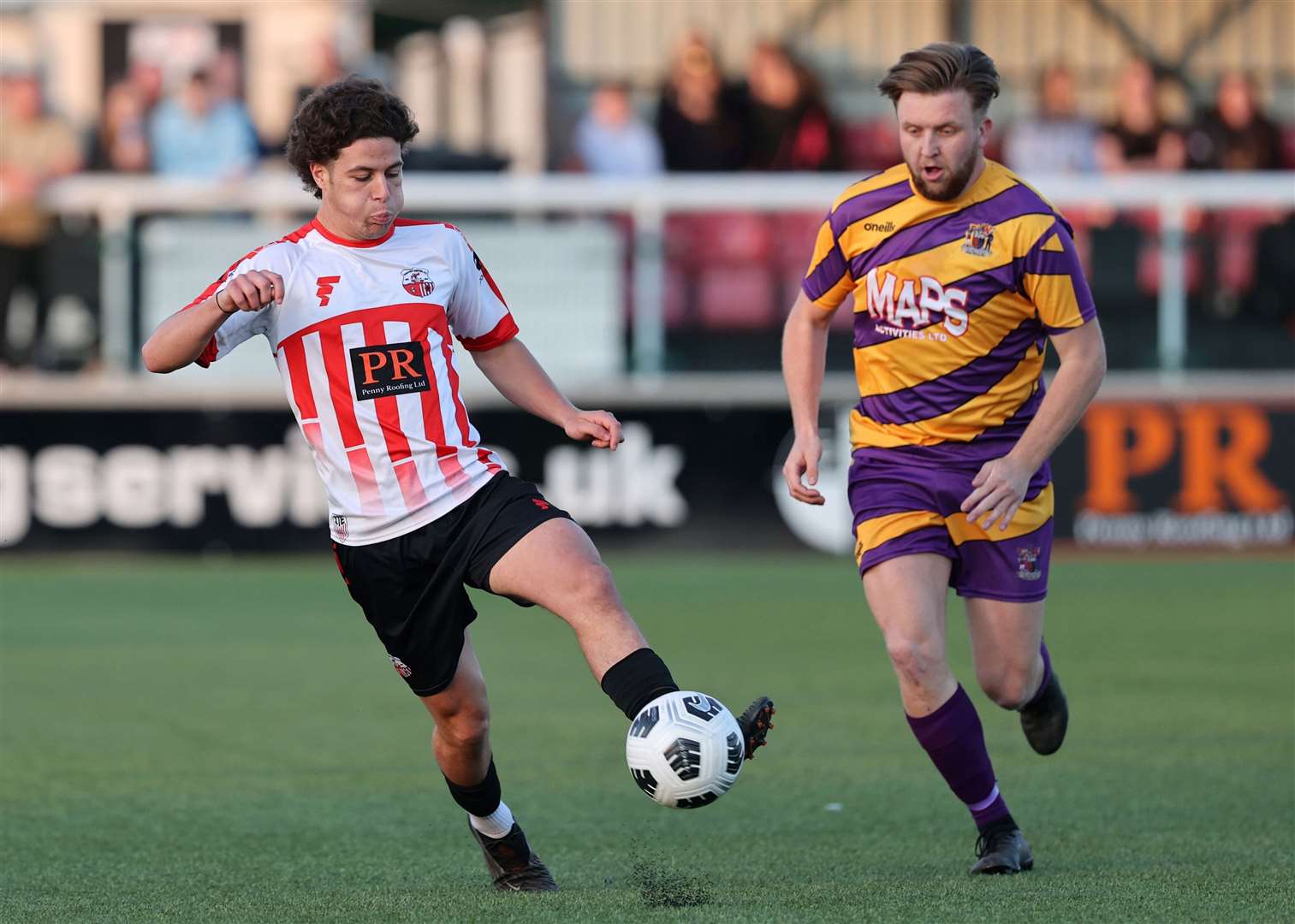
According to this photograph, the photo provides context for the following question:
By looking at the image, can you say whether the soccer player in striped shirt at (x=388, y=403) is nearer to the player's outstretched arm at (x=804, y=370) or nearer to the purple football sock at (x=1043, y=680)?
the player's outstretched arm at (x=804, y=370)

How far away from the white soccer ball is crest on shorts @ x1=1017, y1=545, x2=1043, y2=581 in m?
1.42

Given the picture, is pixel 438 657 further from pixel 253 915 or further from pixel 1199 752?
pixel 1199 752

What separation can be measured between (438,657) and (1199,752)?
333 cm

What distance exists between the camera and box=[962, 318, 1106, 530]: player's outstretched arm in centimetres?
545

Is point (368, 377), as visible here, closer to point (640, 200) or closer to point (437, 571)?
point (437, 571)

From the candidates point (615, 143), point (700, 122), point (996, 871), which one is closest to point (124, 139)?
point (615, 143)

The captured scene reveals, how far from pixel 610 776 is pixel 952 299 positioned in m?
2.29

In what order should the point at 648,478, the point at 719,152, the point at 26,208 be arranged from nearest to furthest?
1. the point at 26,208
2. the point at 648,478
3. the point at 719,152

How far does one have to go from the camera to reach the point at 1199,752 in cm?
752

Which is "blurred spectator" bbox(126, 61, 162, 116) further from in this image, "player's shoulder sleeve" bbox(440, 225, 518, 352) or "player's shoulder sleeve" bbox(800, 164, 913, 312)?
"player's shoulder sleeve" bbox(440, 225, 518, 352)

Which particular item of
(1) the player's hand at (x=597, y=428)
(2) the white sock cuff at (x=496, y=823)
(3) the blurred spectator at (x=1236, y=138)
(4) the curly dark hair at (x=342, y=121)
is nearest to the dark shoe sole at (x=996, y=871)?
(2) the white sock cuff at (x=496, y=823)

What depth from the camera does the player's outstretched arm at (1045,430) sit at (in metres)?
5.45

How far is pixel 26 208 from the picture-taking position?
47.1ft

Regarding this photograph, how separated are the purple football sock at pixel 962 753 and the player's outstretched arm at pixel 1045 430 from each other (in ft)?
1.71
